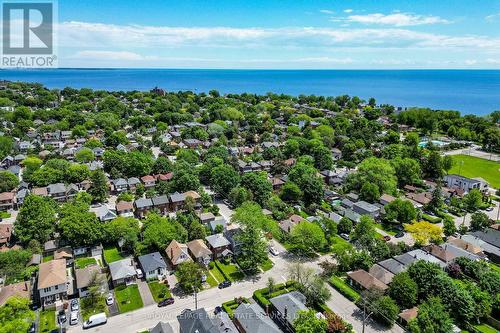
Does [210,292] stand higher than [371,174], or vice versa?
[371,174]

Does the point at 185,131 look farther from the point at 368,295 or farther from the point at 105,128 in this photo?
the point at 368,295

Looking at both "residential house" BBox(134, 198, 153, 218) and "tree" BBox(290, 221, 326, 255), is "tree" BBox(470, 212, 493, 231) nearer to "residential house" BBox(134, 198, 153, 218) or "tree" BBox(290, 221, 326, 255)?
"tree" BBox(290, 221, 326, 255)

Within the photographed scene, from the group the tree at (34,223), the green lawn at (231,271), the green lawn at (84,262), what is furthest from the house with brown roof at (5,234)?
the green lawn at (231,271)

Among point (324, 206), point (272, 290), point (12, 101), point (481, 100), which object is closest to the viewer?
point (272, 290)

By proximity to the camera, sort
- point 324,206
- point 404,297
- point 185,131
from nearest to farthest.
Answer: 1. point 404,297
2. point 324,206
3. point 185,131

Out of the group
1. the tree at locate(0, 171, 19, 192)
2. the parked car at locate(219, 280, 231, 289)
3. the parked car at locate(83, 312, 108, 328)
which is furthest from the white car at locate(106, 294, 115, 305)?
the tree at locate(0, 171, 19, 192)

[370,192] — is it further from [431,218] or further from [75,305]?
[75,305]

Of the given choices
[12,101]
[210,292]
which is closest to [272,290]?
[210,292]
